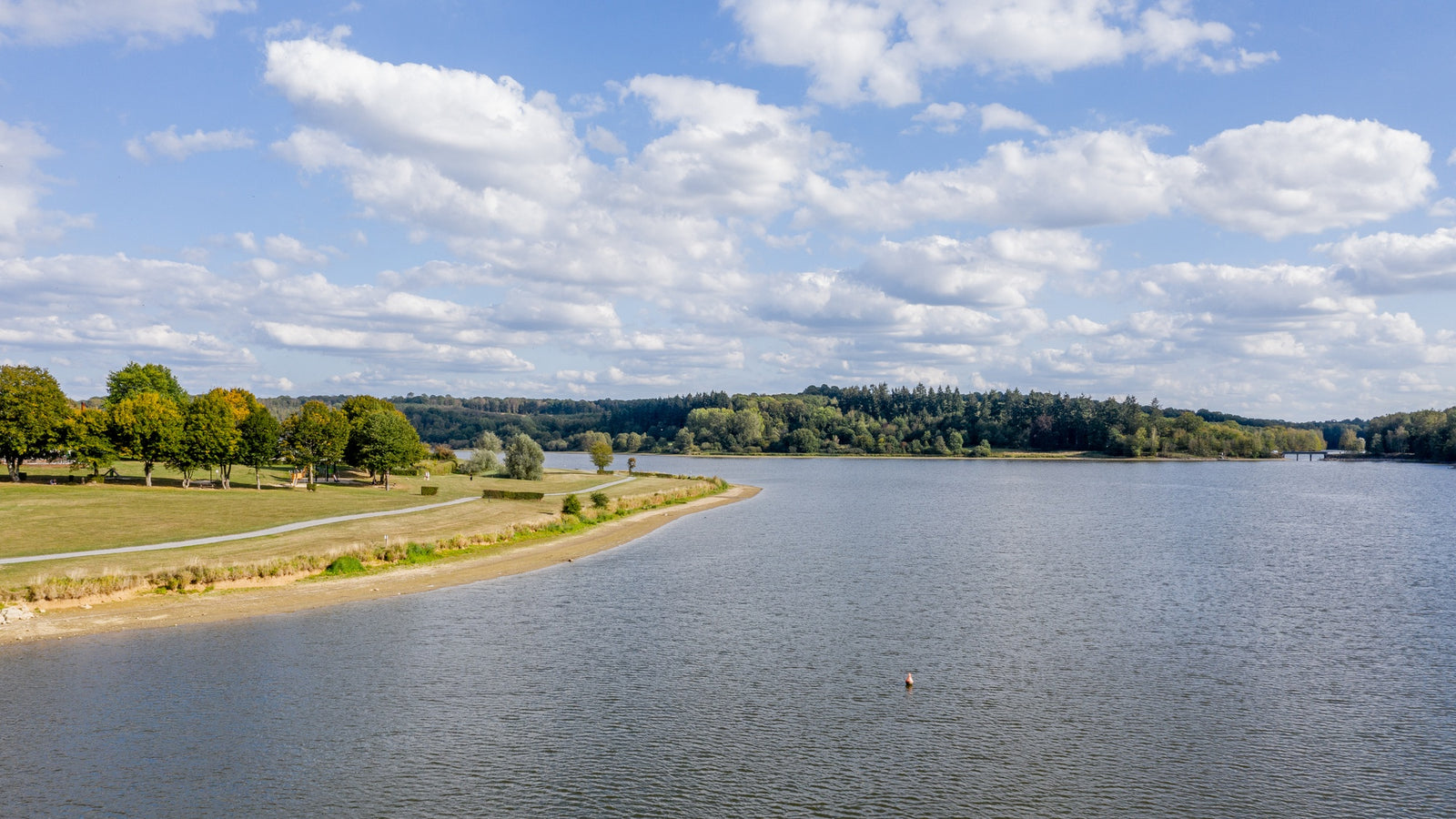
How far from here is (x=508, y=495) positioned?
7675 centimetres

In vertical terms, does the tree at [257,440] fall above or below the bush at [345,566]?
above

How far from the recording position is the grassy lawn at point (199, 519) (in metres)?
38.4

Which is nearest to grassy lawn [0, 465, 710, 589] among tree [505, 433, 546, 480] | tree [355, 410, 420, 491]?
tree [355, 410, 420, 491]

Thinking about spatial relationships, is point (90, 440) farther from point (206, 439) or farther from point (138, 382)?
point (138, 382)

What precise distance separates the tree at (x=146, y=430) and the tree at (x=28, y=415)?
378 cm

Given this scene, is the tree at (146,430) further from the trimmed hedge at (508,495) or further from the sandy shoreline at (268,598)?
the sandy shoreline at (268,598)

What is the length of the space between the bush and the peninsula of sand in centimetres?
8

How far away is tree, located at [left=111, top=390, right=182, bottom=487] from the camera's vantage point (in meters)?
67.4

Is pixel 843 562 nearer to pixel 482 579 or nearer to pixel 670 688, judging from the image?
pixel 482 579

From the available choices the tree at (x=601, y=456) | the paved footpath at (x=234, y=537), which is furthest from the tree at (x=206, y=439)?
the tree at (x=601, y=456)

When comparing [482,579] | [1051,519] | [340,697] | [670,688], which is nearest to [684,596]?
[482,579]

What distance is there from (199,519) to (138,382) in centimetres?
4716

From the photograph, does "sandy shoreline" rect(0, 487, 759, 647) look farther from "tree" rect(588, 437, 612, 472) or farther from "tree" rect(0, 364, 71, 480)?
"tree" rect(588, 437, 612, 472)

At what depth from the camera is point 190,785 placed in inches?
677
